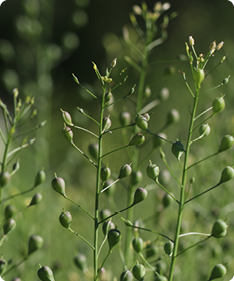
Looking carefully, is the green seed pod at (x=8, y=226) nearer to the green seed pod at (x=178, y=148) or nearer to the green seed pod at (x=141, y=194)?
the green seed pod at (x=141, y=194)

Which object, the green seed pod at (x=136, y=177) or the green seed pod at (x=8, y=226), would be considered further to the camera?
the green seed pod at (x=136, y=177)

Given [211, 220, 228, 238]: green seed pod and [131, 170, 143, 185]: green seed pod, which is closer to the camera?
[211, 220, 228, 238]: green seed pod

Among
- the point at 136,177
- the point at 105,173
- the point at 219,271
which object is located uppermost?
the point at 105,173

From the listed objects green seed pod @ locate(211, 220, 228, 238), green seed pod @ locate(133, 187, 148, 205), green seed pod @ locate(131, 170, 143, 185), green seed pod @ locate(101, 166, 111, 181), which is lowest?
green seed pod @ locate(211, 220, 228, 238)

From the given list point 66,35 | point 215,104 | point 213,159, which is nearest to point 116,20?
point 66,35

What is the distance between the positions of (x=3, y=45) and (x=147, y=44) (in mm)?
816

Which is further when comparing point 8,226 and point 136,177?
point 136,177

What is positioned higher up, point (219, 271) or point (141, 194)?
point (141, 194)

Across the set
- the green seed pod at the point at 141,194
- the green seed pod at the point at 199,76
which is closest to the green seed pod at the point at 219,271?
the green seed pod at the point at 141,194

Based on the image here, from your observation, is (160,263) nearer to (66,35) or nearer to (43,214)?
(43,214)

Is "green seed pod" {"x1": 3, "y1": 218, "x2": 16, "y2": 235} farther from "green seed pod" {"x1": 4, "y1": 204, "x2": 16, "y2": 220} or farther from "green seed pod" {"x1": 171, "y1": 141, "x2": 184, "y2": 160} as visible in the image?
"green seed pod" {"x1": 171, "y1": 141, "x2": 184, "y2": 160}

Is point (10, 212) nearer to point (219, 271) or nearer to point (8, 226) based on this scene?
point (8, 226)

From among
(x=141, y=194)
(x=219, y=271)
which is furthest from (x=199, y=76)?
(x=219, y=271)

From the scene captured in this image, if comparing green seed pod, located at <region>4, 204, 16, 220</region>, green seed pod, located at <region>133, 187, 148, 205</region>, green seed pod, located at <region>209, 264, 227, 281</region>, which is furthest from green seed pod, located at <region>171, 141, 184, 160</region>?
green seed pod, located at <region>4, 204, 16, 220</region>
